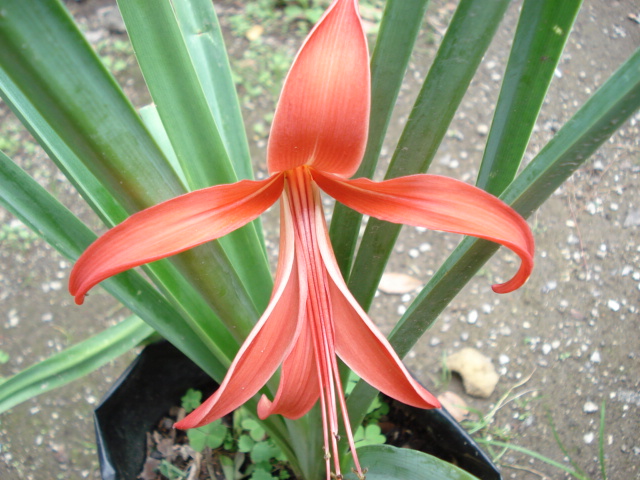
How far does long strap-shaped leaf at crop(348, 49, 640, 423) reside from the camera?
37 centimetres

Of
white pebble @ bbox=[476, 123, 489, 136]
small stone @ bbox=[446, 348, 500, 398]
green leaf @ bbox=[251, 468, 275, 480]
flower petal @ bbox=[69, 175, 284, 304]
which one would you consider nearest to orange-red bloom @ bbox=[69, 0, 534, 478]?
flower petal @ bbox=[69, 175, 284, 304]

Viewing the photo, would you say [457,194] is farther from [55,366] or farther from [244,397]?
[55,366]

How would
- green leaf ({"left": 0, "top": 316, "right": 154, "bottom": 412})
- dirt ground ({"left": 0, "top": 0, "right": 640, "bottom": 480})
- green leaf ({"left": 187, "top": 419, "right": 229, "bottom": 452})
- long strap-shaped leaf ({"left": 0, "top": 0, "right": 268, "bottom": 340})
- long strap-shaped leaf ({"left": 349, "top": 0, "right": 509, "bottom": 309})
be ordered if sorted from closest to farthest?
long strap-shaped leaf ({"left": 0, "top": 0, "right": 268, "bottom": 340}), long strap-shaped leaf ({"left": 349, "top": 0, "right": 509, "bottom": 309}), green leaf ({"left": 0, "top": 316, "right": 154, "bottom": 412}), green leaf ({"left": 187, "top": 419, "right": 229, "bottom": 452}), dirt ground ({"left": 0, "top": 0, "right": 640, "bottom": 480})

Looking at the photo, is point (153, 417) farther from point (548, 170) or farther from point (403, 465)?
point (548, 170)

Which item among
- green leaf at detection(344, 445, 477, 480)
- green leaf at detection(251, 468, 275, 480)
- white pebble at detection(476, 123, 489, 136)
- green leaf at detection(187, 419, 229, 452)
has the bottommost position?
green leaf at detection(344, 445, 477, 480)

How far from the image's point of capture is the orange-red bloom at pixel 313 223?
369 millimetres

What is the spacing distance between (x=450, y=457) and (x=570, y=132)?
23.1 inches

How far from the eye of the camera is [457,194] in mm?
405

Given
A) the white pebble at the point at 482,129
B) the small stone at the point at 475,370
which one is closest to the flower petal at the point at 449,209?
the small stone at the point at 475,370

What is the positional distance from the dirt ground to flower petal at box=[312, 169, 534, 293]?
2.59 ft

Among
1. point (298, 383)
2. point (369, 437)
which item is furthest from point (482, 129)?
point (298, 383)

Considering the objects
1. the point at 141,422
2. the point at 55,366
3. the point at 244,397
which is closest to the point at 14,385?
the point at 55,366

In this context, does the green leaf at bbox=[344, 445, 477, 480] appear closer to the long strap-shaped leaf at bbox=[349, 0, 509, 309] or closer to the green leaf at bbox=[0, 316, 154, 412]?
the long strap-shaped leaf at bbox=[349, 0, 509, 309]

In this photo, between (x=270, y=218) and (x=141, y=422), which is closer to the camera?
(x=141, y=422)
